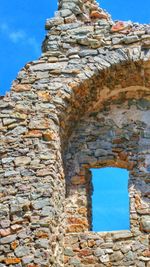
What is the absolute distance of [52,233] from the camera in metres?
6.75

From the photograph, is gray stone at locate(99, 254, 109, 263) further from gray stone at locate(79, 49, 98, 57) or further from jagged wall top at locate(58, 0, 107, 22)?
jagged wall top at locate(58, 0, 107, 22)

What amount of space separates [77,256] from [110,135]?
6.24ft

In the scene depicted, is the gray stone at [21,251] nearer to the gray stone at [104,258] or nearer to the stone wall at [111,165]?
the stone wall at [111,165]

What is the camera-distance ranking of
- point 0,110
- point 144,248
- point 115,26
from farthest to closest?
point 115,26, point 0,110, point 144,248

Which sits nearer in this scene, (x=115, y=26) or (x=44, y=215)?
(x=44, y=215)

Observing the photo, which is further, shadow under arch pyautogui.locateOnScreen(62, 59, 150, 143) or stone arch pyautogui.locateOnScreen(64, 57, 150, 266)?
shadow under arch pyautogui.locateOnScreen(62, 59, 150, 143)

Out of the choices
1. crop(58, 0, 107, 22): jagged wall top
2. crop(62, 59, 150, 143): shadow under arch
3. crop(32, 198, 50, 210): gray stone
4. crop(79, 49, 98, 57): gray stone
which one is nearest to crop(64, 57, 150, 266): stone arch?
crop(62, 59, 150, 143): shadow under arch

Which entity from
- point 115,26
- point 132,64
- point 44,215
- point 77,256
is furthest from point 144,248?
point 115,26

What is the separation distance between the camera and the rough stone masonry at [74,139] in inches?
267

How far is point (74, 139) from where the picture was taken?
809cm

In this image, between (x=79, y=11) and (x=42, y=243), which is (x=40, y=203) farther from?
(x=79, y=11)

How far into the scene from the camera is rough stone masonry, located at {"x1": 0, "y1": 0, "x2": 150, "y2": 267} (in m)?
6.79

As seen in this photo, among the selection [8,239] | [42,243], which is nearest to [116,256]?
[42,243]

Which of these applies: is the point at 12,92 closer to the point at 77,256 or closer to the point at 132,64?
the point at 132,64
